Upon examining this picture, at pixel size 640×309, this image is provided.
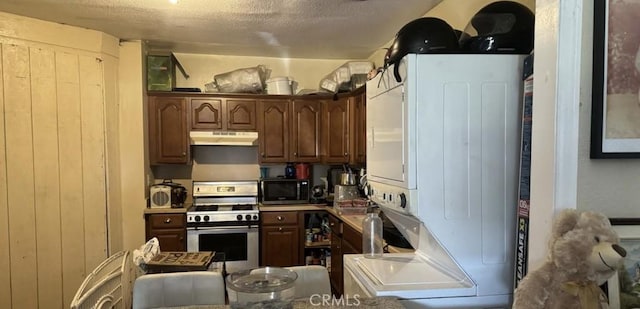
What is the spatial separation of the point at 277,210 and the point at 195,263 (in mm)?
1572

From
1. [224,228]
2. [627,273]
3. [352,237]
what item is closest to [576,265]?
[627,273]

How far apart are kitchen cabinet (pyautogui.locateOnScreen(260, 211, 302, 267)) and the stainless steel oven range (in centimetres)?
8

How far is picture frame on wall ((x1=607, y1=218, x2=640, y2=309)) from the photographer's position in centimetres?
97

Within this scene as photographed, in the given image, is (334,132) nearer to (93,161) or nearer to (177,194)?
(177,194)

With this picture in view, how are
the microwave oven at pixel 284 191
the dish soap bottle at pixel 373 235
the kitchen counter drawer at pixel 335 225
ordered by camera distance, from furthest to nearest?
the microwave oven at pixel 284 191
the kitchen counter drawer at pixel 335 225
the dish soap bottle at pixel 373 235

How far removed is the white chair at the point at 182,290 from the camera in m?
1.68

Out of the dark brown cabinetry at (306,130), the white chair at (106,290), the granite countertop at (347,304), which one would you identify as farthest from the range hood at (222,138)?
the granite countertop at (347,304)

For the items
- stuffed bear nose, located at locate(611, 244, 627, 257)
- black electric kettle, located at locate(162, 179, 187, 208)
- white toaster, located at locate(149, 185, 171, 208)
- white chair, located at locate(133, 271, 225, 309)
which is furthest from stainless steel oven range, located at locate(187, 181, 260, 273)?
stuffed bear nose, located at locate(611, 244, 627, 257)

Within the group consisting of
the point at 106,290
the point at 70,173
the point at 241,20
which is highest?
the point at 241,20

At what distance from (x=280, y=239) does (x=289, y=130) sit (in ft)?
3.62

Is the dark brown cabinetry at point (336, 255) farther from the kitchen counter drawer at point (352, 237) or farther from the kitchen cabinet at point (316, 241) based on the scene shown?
the kitchen cabinet at point (316, 241)

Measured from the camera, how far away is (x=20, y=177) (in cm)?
282

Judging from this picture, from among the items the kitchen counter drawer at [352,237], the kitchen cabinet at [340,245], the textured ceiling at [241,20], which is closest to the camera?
the textured ceiling at [241,20]

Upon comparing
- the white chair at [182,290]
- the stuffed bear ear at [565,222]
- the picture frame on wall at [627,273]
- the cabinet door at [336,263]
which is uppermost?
the stuffed bear ear at [565,222]
